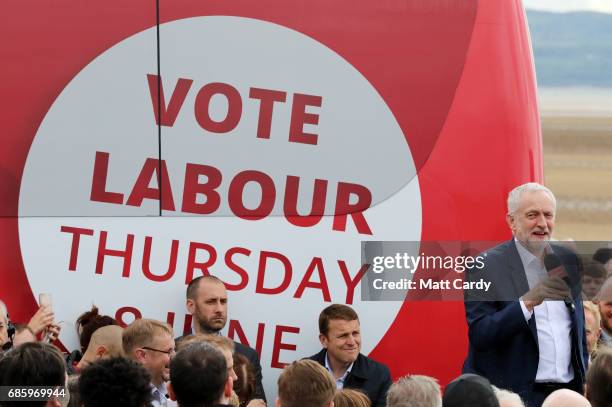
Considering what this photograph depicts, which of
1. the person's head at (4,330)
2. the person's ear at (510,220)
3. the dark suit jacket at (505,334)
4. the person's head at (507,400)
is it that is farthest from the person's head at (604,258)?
the person's head at (4,330)

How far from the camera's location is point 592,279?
622 cm

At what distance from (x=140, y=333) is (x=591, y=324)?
2376 millimetres

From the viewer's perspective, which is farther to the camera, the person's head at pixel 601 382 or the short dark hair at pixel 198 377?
the person's head at pixel 601 382

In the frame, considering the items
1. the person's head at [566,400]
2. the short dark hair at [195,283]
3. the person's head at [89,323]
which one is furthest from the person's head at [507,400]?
the person's head at [89,323]

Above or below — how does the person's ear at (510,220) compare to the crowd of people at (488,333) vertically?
above

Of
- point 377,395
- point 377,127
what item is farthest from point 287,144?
point 377,395

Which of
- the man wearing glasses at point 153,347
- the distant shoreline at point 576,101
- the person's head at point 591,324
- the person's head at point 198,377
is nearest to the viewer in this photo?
the person's head at point 198,377

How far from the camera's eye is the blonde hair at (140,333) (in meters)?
5.31

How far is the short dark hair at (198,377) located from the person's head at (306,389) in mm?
294

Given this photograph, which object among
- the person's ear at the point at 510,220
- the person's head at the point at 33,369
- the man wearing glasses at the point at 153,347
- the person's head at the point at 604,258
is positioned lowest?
the person's head at the point at 33,369

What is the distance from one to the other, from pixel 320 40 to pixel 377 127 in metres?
0.48

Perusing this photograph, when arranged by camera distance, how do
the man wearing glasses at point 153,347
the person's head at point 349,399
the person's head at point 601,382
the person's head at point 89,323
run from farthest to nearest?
the person's head at point 89,323
the man wearing glasses at point 153,347
the person's head at point 349,399
the person's head at point 601,382

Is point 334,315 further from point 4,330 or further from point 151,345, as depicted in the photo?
point 4,330

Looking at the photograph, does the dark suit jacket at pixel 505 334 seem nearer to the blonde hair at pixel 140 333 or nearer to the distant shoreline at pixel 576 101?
the blonde hair at pixel 140 333
